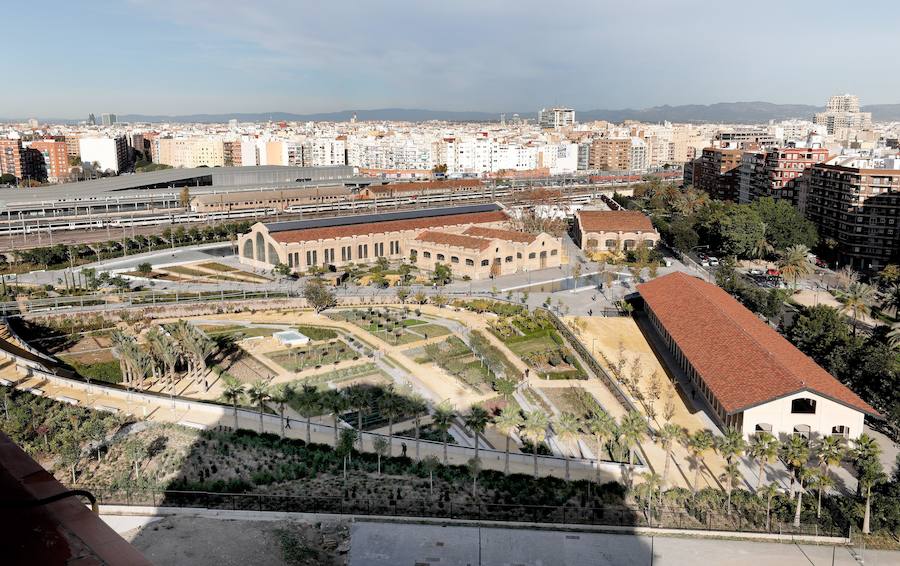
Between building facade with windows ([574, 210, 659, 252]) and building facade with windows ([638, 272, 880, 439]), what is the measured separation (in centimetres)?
2647

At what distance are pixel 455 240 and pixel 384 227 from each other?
6.83m

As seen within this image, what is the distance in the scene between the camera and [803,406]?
25.6 meters

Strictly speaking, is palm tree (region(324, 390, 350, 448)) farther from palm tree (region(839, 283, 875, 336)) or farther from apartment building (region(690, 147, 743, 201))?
apartment building (region(690, 147, 743, 201))

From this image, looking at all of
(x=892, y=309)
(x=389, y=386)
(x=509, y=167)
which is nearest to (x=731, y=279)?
(x=892, y=309)

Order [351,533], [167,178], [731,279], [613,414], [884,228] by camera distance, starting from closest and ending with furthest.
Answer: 1. [351,533]
2. [613,414]
3. [731,279]
4. [884,228]
5. [167,178]

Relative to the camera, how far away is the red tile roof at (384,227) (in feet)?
177

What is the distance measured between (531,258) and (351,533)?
126 feet

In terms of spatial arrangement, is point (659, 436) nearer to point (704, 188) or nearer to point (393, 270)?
point (393, 270)

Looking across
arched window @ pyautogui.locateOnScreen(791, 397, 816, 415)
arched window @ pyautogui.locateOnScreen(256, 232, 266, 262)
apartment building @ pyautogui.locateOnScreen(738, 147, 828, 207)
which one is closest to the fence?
arched window @ pyautogui.locateOnScreen(791, 397, 816, 415)

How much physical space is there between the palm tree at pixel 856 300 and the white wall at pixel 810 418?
16.0 m

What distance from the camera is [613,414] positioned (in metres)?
28.8

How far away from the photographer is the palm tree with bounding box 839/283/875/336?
131ft

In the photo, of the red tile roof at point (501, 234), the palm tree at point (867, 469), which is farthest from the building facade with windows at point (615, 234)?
the palm tree at point (867, 469)

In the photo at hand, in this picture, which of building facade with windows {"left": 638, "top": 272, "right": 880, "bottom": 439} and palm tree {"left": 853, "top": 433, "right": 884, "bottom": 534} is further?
building facade with windows {"left": 638, "top": 272, "right": 880, "bottom": 439}
